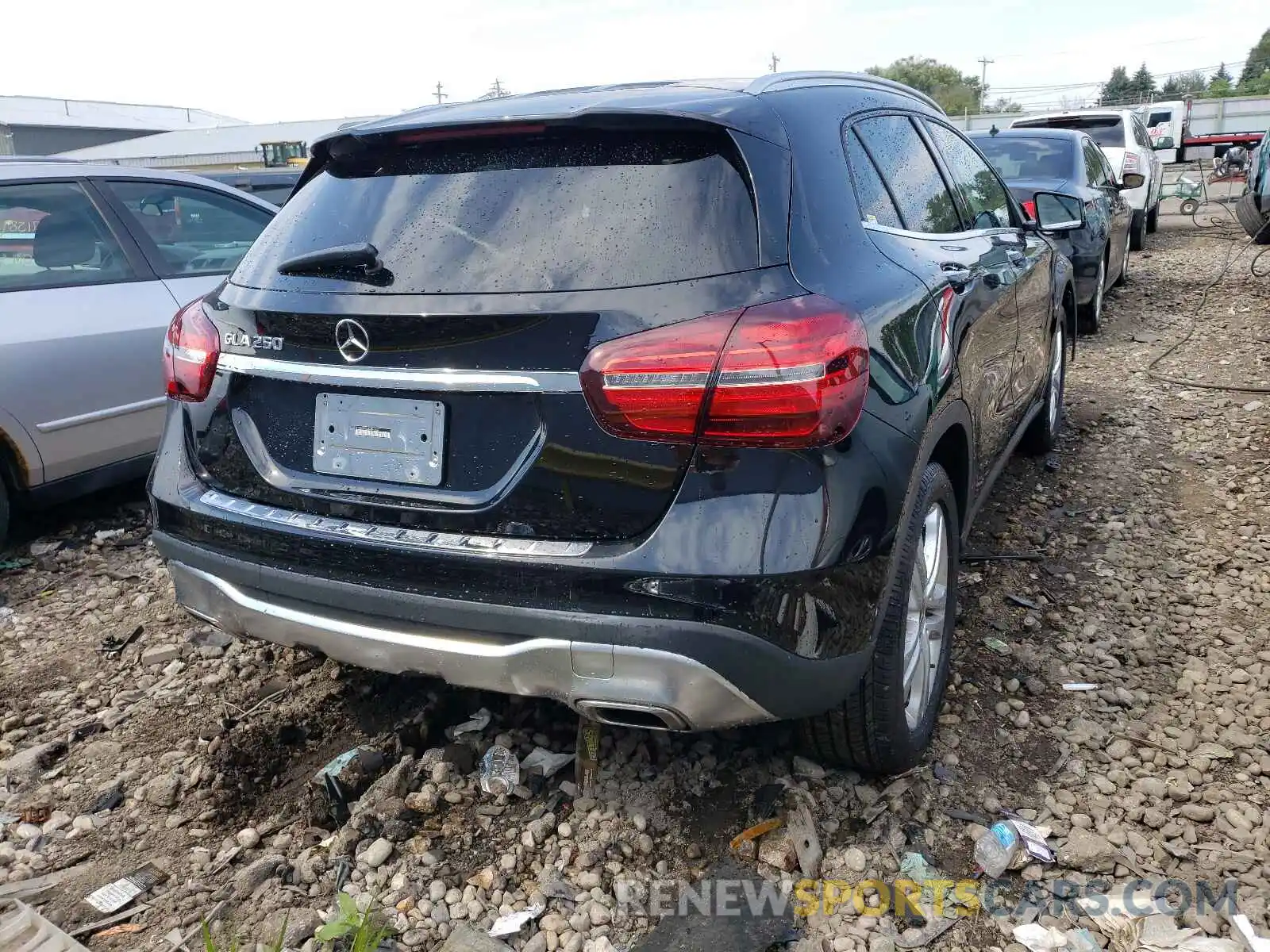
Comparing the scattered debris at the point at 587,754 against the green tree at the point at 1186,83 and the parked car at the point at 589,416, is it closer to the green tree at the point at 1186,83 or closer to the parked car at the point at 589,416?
the parked car at the point at 589,416

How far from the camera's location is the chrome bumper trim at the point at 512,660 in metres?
1.94

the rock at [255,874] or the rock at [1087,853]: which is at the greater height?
the rock at [255,874]

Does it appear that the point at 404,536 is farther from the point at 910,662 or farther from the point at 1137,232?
the point at 1137,232

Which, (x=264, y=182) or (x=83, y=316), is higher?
(x=264, y=182)

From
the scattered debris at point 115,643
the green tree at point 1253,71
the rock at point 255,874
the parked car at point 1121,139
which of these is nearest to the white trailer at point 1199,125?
the parked car at point 1121,139

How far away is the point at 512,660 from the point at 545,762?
2.62 ft

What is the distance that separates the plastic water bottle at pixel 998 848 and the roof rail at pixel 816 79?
6.04ft

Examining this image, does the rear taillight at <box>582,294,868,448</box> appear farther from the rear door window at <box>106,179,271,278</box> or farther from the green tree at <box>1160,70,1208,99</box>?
the green tree at <box>1160,70,1208,99</box>

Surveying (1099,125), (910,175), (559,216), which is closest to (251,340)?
(559,216)

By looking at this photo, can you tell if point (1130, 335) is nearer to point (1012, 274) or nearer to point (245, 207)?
point (1012, 274)

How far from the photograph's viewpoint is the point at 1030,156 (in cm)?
852

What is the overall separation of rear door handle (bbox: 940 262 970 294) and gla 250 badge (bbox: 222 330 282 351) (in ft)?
5.66

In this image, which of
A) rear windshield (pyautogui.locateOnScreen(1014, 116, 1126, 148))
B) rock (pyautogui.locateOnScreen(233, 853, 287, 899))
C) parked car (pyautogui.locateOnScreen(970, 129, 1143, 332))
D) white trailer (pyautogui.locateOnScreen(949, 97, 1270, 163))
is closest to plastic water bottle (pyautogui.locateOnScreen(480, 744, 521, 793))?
rock (pyautogui.locateOnScreen(233, 853, 287, 899))

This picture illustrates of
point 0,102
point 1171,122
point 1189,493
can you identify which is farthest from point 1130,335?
point 0,102
